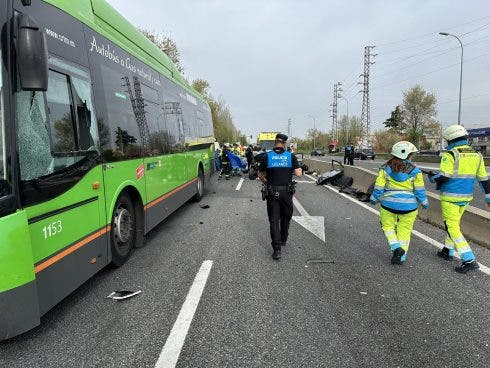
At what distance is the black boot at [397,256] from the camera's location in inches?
210

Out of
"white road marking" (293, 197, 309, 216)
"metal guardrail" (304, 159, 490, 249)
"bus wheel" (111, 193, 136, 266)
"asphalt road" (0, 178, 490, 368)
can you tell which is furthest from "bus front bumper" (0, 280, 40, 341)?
"white road marking" (293, 197, 309, 216)

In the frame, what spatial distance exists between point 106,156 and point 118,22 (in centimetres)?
285

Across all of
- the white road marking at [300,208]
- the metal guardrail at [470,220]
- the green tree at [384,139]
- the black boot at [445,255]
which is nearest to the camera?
the black boot at [445,255]

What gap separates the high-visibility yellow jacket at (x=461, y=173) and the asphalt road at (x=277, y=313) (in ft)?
3.36

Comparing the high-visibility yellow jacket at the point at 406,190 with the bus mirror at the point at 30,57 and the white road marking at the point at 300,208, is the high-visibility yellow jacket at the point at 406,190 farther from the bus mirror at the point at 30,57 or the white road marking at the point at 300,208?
the bus mirror at the point at 30,57

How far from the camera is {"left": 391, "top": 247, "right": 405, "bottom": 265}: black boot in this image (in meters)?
5.32

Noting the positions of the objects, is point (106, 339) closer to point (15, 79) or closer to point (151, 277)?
point (151, 277)

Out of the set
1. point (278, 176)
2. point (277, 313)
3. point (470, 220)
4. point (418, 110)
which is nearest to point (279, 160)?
point (278, 176)

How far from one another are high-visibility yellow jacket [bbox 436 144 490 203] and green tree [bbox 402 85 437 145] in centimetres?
6494

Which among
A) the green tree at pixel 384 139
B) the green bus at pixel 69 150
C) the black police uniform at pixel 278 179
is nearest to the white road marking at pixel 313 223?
the black police uniform at pixel 278 179

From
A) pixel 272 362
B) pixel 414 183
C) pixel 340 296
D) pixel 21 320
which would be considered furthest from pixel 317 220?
pixel 21 320

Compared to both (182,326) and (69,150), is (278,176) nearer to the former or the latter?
(182,326)

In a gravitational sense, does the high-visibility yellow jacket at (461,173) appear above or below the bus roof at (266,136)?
below

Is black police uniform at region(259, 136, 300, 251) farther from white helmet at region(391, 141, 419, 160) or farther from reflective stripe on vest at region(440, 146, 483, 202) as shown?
reflective stripe on vest at region(440, 146, 483, 202)
